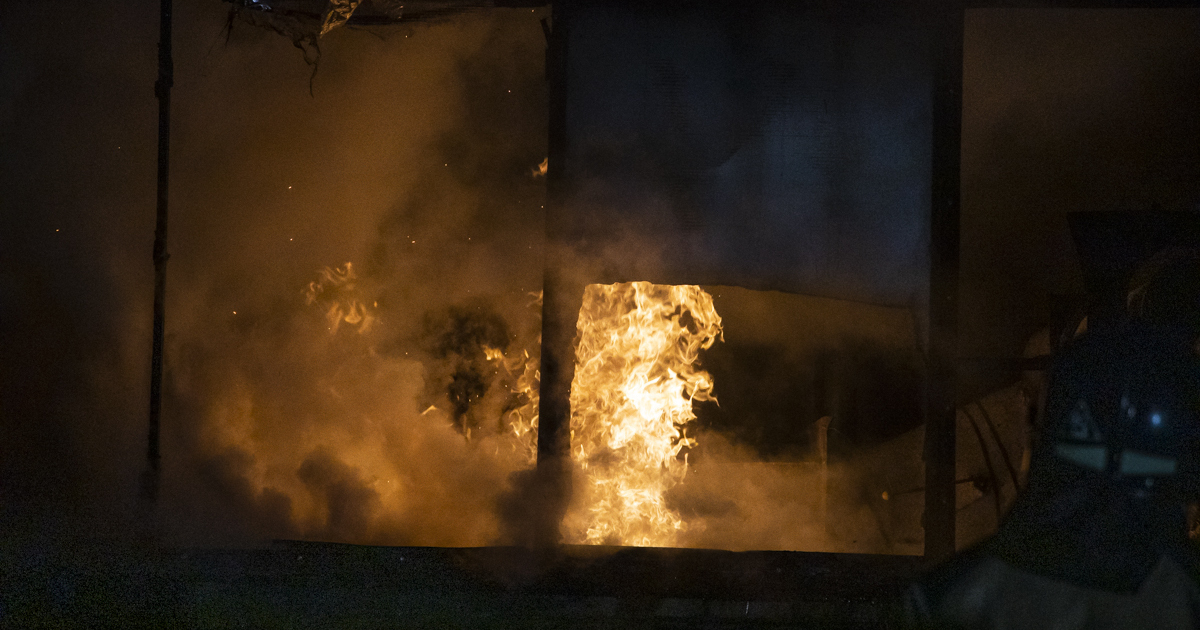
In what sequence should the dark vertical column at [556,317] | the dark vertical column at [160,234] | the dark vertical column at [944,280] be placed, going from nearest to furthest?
the dark vertical column at [944,280] → the dark vertical column at [556,317] → the dark vertical column at [160,234]

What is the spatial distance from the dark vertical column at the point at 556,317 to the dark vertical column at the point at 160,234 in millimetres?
2464

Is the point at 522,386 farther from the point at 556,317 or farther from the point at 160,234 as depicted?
the point at 160,234

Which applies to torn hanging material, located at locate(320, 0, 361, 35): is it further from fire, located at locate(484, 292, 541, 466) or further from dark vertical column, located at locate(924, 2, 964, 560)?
dark vertical column, located at locate(924, 2, 964, 560)

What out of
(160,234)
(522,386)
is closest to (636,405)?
(522,386)

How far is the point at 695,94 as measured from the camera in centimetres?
406

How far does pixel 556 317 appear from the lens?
408 centimetres

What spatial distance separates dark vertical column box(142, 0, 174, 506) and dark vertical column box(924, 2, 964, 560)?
4.85 m

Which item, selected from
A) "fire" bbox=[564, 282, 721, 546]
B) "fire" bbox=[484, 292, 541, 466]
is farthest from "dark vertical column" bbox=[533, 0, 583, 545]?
"fire" bbox=[484, 292, 541, 466]

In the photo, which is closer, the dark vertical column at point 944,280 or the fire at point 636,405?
the dark vertical column at point 944,280

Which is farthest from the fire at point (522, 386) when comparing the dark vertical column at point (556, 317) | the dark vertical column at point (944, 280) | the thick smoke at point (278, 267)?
the dark vertical column at point (944, 280)

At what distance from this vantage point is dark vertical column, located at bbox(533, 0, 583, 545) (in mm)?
4027

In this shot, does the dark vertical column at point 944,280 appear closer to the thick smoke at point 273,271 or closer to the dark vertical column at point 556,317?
the thick smoke at point 273,271

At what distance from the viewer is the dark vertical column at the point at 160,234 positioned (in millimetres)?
4145

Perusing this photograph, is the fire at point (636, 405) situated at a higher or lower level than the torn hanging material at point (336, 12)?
lower
